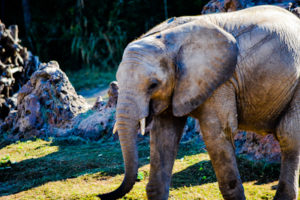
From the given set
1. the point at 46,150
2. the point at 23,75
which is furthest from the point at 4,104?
the point at 46,150

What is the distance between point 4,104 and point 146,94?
6689 mm

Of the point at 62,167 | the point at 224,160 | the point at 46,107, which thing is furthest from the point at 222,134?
the point at 46,107

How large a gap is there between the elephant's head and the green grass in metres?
10.2

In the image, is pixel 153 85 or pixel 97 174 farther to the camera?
pixel 97 174

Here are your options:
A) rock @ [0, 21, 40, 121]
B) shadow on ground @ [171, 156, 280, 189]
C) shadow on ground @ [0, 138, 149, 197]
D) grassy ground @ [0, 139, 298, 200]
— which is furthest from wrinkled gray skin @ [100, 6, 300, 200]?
rock @ [0, 21, 40, 121]

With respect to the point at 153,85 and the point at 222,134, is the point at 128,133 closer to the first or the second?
the point at 153,85

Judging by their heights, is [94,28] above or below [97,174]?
above

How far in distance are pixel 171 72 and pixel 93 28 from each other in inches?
538

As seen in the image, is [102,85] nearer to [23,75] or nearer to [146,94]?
[23,75]

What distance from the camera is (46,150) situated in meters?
6.79

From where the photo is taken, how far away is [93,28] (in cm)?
1653

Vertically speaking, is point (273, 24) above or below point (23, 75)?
Result: above

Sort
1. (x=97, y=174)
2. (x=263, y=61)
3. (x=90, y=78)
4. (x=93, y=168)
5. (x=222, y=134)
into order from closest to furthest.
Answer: (x=222, y=134), (x=263, y=61), (x=97, y=174), (x=93, y=168), (x=90, y=78)

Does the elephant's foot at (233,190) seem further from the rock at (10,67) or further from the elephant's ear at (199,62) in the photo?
the rock at (10,67)
